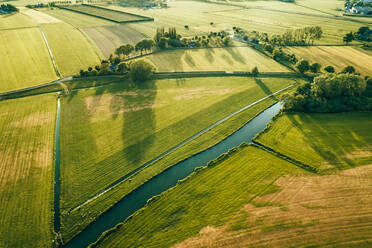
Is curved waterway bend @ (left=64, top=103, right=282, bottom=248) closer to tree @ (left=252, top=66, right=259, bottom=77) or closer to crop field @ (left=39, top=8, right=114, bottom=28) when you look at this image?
tree @ (left=252, top=66, right=259, bottom=77)

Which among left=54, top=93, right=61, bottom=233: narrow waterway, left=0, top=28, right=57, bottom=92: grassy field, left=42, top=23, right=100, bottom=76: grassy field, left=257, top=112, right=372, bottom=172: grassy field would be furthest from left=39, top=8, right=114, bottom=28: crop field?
left=257, top=112, right=372, bottom=172: grassy field

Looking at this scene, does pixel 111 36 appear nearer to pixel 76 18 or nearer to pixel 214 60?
pixel 76 18

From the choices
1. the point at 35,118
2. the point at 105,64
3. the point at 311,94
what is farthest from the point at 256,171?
the point at 105,64

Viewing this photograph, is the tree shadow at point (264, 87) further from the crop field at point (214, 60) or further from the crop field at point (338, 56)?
the crop field at point (338, 56)

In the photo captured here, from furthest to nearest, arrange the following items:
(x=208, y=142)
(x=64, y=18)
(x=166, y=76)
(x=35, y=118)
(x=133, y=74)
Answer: (x=64, y=18)
(x=166, y=76)
(x=133, y=74)
(x=35, y=118)
(x=208, y=142)

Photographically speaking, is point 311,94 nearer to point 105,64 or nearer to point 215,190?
point 215,190

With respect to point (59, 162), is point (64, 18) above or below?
above

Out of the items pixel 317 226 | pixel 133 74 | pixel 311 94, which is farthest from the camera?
pixel 133 74

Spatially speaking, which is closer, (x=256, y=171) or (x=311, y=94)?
(x=256, y=171)

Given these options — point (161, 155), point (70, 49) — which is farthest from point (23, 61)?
point (161, 155)

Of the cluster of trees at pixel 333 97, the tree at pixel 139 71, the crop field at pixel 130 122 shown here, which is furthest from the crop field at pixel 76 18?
the cluster of trees at pixel 333 97
